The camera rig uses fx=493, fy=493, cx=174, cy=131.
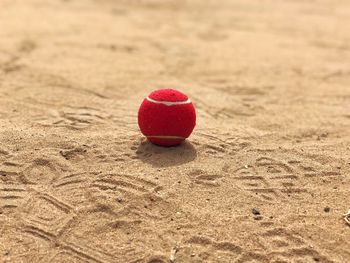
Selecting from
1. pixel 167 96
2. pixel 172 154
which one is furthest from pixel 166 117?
pixel 172 154

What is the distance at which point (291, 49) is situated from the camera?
8.01 meters

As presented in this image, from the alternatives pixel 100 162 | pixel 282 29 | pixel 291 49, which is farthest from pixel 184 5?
pixel 100 162

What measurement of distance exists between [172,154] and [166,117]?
11.9 inches

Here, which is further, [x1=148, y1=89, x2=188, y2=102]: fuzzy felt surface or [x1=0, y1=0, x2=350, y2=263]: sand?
[x1=148, y1=89, x2=188, y2=102]: fuzzy felt surface

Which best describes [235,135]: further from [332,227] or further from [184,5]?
[184,5]

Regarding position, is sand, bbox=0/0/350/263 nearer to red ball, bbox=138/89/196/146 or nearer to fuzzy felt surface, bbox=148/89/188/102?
red ball, bbox=138/89/196/146

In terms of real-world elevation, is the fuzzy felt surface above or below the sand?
above

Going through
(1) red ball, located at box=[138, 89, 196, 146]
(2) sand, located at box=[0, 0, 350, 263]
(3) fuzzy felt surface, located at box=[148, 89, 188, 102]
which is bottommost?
(2) sand, located at box=[0, 0, 350, 263]

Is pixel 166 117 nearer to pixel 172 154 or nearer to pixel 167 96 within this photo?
pixel 167 96

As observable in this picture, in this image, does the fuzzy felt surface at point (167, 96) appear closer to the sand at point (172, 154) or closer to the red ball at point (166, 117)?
the red ball at point (166, 117)

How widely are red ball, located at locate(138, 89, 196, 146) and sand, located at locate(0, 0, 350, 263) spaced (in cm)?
14

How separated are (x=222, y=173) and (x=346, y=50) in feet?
17.3

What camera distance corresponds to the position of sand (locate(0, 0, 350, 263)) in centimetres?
283

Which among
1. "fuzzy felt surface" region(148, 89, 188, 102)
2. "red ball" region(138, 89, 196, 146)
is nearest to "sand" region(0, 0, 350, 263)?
"red ball" region(138, 89, 196, 146)
